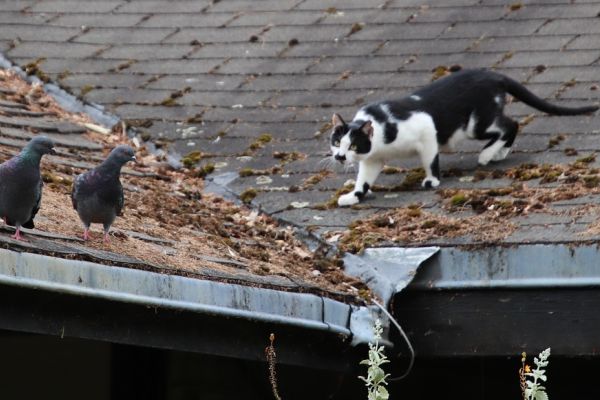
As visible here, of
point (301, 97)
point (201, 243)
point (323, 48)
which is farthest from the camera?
point (323, 48)

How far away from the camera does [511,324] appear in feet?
15.3

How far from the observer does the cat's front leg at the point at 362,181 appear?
5.78 metres

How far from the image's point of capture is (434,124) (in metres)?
6.24

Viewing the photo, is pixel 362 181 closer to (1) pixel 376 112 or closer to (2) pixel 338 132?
(2) pixel 338 132

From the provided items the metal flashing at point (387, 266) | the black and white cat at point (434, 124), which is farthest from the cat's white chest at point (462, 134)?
the metal flashing at point (387, 266)

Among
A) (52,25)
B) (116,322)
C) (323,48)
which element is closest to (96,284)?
(116,322)

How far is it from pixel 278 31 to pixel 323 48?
45cm

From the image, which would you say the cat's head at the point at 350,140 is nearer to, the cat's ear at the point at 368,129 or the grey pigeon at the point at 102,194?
the cat's ear at the point at 368,129

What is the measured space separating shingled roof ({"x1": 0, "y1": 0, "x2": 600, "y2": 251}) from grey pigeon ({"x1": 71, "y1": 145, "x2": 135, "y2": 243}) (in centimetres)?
104

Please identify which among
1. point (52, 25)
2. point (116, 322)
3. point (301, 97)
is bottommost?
point (116, 322)

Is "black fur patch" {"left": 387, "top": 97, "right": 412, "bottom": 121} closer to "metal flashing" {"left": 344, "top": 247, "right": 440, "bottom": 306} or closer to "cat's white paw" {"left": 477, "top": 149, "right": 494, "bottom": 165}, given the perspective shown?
"cat's white paw" {"left": 477, "top": 149, "right": 494, "bottom": 165}

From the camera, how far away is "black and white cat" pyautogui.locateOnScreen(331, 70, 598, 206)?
6062 millimetres

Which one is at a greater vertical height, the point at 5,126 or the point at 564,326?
the point at 5,126

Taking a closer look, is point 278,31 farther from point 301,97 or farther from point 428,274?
point 428,274
